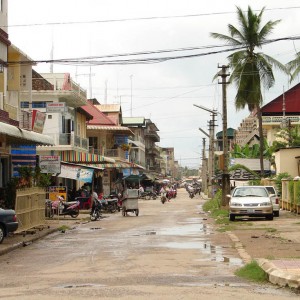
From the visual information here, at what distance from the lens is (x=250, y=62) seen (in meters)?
47.8

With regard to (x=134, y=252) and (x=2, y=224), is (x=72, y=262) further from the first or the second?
(x=2, y=224)

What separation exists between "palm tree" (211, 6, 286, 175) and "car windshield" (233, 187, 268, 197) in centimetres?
1785

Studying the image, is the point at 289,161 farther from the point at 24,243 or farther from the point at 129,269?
the point at 129,269

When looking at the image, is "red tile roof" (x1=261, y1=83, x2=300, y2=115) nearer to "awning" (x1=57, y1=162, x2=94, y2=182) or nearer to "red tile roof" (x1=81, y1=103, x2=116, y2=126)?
"red tile roof" (x1=81, y1=103, x2=116, y2=126)

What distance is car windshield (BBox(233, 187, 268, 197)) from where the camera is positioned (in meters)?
30.0

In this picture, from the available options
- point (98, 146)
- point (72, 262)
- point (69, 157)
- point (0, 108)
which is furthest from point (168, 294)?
point (98, 146)

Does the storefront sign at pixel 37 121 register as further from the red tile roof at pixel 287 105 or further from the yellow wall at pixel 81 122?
the red tile roof at pixel 287 105

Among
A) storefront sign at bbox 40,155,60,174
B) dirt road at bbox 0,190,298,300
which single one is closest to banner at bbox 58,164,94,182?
storefront sign at bbox 40,155,60,174

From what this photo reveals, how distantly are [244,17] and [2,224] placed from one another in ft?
108

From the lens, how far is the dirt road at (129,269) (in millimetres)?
10070

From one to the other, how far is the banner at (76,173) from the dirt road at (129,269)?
16.5 m

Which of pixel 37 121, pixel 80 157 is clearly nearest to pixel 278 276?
pixel 37 121

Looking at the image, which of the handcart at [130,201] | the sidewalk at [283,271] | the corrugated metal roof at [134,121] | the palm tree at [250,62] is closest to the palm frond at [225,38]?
the palm tree at [250,62]

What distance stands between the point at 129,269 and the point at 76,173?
25.7m
